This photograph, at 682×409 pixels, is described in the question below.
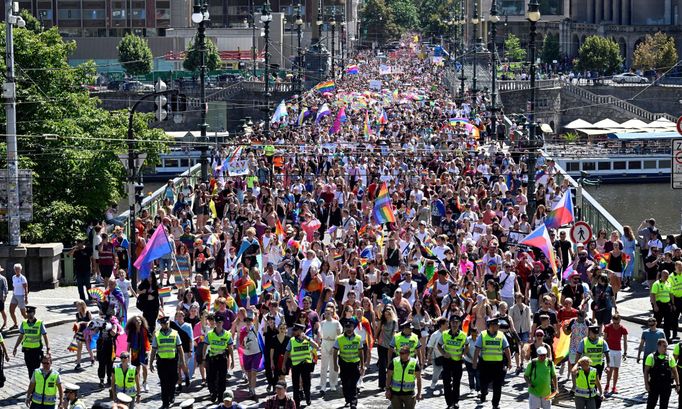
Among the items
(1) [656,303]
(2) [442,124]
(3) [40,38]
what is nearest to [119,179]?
(3) [40,38]

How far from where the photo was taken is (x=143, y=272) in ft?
92.1

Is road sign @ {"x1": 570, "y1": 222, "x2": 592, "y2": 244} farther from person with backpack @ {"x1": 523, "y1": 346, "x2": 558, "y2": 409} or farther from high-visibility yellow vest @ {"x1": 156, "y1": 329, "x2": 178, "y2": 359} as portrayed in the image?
high-visibility yellow vest @ {"x1": 156, "y1": 329, "x2": 178, "y2": 359}

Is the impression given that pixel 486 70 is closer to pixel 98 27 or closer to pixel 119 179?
pixel 98 27

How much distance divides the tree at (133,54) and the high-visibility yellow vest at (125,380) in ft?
315

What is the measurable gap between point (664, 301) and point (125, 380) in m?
10.3

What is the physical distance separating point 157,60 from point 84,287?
96554 mm

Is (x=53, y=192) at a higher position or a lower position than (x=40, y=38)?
lower

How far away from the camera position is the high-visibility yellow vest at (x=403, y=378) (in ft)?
67.9

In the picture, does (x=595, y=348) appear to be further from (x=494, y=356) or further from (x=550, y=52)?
(x=550, y=52)

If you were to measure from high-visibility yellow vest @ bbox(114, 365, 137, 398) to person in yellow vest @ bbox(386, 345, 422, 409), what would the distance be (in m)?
3.78

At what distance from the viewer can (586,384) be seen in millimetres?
20656

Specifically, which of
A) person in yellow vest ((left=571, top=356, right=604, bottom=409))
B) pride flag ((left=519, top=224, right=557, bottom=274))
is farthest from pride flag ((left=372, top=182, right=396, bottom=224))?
person in yellow vest ((left=571, top=356, right=604, bottom=409))

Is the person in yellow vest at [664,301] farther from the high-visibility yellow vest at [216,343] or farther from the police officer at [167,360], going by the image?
the police officer at [167,360]

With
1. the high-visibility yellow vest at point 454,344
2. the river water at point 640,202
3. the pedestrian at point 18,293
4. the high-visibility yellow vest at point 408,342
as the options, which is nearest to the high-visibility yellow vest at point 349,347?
the high-visibility yellow vest at point 408,342
